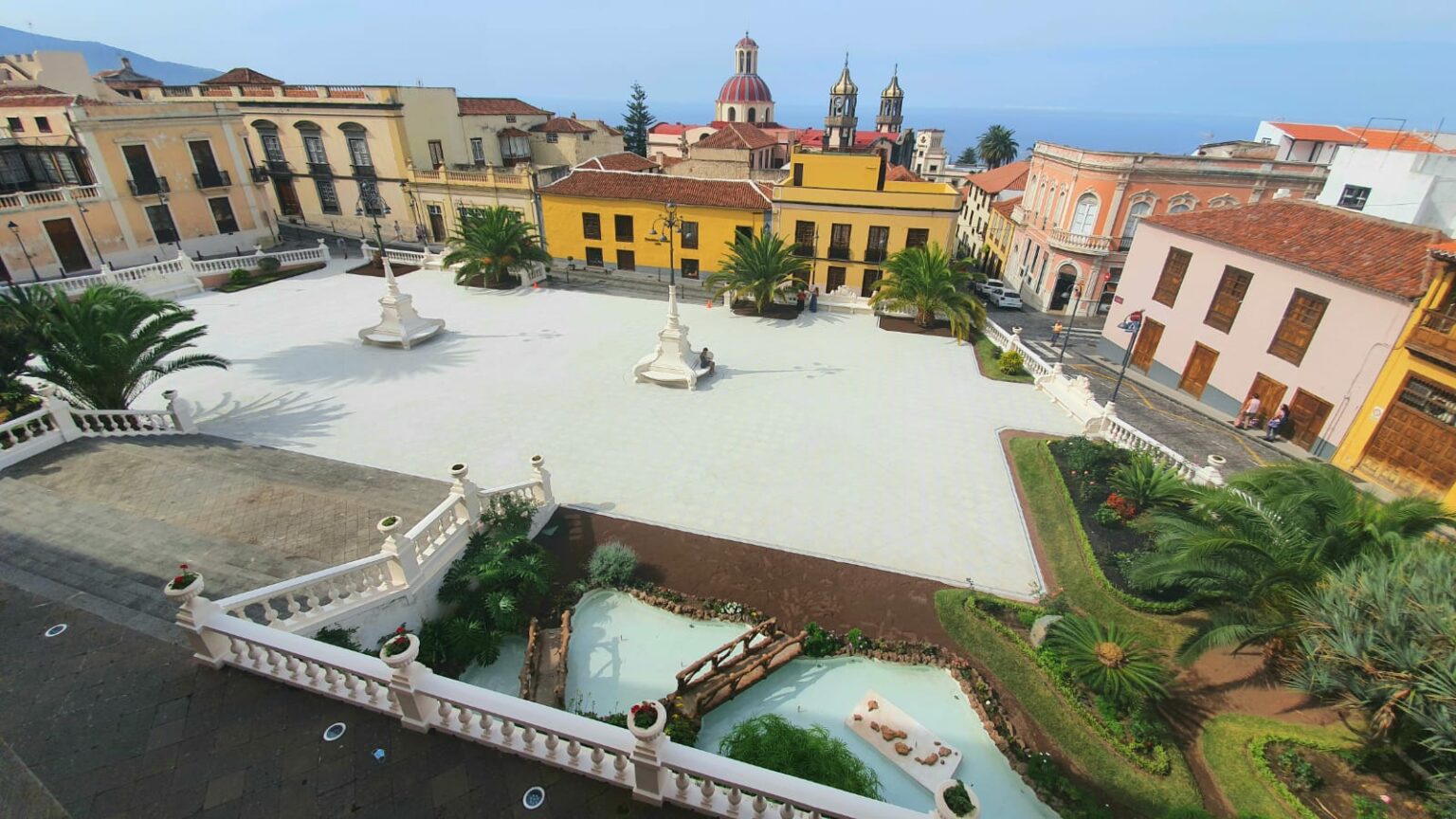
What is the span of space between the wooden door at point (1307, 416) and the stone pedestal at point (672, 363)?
20.1 metres

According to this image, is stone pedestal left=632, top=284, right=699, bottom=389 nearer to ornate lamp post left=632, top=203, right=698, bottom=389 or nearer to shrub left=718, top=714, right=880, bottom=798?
ornate lamp post left=632, top=203, right=698, bottom=389

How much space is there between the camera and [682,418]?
1906 cm

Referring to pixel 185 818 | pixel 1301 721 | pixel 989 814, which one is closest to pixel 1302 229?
pixel 1301 721

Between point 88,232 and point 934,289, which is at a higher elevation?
point 88,232

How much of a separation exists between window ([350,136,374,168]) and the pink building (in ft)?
146

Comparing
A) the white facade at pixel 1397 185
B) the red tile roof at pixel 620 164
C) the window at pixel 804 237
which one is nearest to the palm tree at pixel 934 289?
the window at pixel 804 237

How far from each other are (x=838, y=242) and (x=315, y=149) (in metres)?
35.2

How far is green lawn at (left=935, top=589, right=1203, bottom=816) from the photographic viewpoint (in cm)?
858

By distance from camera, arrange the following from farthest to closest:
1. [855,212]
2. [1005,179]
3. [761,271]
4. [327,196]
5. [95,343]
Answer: [1005,179] < [327,196] < [855,212] < [761,271] < [95,343]

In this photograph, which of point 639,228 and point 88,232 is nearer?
point 88,232

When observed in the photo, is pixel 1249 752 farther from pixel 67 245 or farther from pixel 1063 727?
pixel 67 245

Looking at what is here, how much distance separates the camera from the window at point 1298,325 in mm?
19550

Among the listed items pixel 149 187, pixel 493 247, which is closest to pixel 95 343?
pixel 493 247

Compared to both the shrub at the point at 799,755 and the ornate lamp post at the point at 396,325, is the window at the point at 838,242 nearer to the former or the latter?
the ornate lamp post at the point at 396,325
